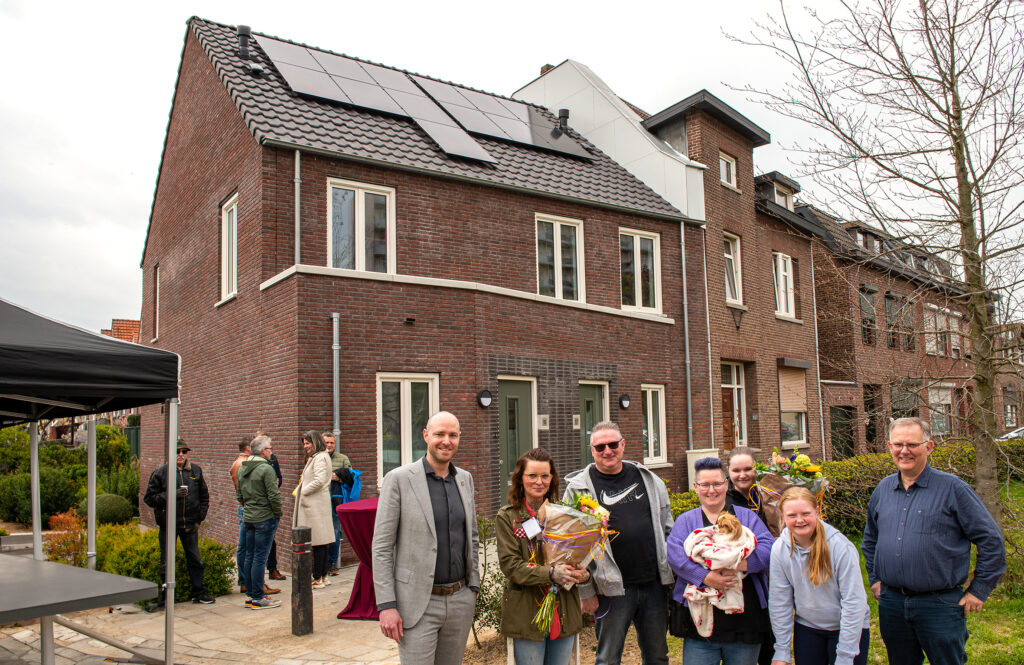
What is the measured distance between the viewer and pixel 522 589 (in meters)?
4.26

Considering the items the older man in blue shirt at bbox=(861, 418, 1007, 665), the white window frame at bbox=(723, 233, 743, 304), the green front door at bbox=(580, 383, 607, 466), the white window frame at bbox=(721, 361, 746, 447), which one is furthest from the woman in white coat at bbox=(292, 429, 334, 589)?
the white window frame at bbox=(723, 233, 743, 304)

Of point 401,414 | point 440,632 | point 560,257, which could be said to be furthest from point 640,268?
point 440,632

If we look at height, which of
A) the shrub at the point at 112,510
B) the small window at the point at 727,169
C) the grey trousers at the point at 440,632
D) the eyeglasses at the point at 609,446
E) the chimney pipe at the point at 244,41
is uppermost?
the chimney pipe at the point at 244,41

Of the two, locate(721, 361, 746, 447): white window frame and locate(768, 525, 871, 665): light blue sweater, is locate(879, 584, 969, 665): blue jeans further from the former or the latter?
locate(721, 361, 746, 447): white window frame

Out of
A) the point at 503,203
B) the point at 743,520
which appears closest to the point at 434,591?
the point at 743,520

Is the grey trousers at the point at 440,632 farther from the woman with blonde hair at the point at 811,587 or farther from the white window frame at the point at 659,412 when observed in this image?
the white window frame at the point at 659,412

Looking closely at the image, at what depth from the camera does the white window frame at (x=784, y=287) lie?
66.9 ft

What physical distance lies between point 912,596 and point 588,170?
13.6 m

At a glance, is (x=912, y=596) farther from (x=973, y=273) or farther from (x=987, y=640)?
(x=973, y=273)

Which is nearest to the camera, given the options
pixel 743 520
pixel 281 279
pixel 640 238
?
pixel 743 520

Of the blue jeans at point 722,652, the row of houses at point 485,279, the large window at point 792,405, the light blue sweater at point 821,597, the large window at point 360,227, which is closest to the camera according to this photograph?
the light blue sweater at point 821,597

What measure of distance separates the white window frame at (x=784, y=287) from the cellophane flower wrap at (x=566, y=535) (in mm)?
17202

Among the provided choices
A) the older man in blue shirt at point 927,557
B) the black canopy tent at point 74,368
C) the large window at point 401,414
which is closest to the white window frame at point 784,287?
the large window at point 401,414

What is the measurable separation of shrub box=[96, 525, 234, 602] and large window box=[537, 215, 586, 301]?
7.73 meters
